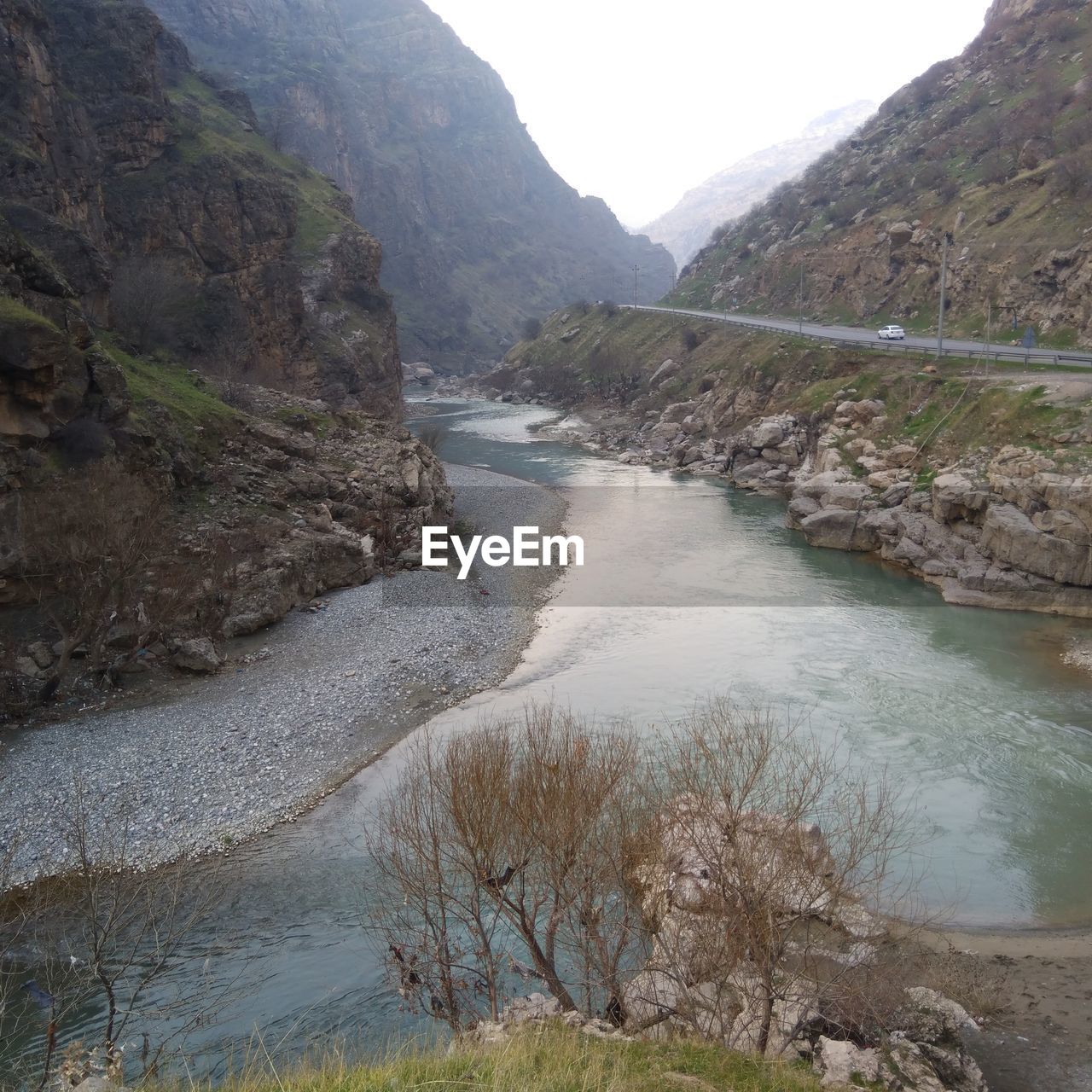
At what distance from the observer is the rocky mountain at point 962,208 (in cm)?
5338

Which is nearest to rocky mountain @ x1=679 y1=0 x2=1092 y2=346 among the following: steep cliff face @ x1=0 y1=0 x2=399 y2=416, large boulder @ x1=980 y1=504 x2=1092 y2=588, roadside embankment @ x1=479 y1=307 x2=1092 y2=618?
roadside embankment @ x1=479 y1=307 x2=1092 y2=618

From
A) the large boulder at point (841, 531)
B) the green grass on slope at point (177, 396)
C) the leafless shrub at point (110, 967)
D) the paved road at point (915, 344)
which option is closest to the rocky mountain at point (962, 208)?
the paved road at point (915, 344)

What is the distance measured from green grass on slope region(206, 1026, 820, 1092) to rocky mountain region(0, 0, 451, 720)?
17.3 m

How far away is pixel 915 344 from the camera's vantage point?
54469mm

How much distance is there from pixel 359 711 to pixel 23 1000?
10870mm

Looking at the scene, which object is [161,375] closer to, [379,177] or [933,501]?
[933,501]

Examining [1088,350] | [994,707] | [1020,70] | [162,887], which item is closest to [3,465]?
[162,887]

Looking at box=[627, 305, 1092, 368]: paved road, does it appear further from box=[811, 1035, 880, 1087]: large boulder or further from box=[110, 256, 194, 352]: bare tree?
box=[110, 256, 194, 352]: bare tree

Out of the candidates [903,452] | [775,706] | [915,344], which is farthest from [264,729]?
[915,344]

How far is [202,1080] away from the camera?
1038 cm

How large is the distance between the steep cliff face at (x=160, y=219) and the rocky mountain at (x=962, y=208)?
42.1 meters

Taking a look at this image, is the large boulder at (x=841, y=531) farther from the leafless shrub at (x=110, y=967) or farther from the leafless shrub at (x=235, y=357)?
the leafless shrub at (x=110, y=967)

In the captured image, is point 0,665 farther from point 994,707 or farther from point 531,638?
point 994,707

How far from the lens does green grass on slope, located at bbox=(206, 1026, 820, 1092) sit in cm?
765
